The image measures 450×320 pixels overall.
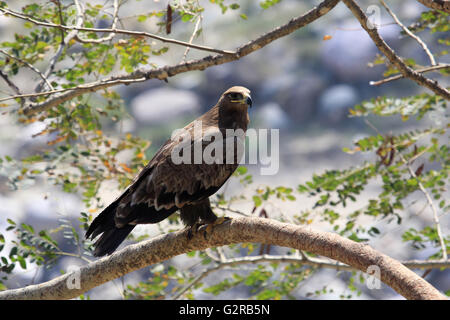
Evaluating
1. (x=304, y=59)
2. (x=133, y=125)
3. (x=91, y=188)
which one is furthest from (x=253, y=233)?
(x=304, y=59)

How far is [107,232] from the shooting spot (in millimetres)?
2754

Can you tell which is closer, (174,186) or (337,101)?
(174,186)

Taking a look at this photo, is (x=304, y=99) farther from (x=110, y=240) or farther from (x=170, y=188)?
(x=110, y=240)

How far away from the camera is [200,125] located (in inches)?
118

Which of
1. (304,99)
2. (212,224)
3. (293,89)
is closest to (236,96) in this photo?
(212,224)

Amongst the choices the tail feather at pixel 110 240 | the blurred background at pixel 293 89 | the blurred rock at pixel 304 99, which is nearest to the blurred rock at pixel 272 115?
the blurred background at pixel 293 89

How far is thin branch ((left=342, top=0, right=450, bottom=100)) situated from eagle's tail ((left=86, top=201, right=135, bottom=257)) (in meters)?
1.54

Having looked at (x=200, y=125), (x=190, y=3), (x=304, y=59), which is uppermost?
(x=304, y=59)

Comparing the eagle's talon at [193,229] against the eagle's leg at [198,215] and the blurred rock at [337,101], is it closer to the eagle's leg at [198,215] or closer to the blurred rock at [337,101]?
the eagle's leg at [198,215]

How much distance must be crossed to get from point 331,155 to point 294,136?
0.94 m

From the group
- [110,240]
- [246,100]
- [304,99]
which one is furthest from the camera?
[304,99]

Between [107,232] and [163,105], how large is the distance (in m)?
7.68

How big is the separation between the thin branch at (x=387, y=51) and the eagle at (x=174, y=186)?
87cm
